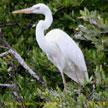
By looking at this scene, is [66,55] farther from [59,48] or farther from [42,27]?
[42,27]

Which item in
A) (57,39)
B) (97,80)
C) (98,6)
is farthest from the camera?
(98,6)

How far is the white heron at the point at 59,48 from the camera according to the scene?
4297mm

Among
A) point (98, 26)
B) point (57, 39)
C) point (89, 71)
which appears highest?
point (98, 26)

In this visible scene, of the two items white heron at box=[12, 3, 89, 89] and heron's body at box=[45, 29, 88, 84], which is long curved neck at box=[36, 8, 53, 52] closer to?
white heron at box=[12, 3, 89, 89]

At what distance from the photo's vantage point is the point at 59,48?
15.0 ft

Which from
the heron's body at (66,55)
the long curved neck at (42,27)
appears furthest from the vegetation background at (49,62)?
the long curved neck at (42,27)

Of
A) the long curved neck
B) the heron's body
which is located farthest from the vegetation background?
the long curved neck

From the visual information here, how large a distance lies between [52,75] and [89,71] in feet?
1.32

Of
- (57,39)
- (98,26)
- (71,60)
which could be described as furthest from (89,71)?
(98,26)

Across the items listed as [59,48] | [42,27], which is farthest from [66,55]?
[42,27]

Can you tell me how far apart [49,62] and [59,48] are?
0.60ft

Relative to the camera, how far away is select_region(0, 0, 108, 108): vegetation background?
10.2 feet

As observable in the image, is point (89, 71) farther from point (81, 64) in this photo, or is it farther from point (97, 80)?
point (97, 80)

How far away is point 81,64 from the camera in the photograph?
4.43 metres
